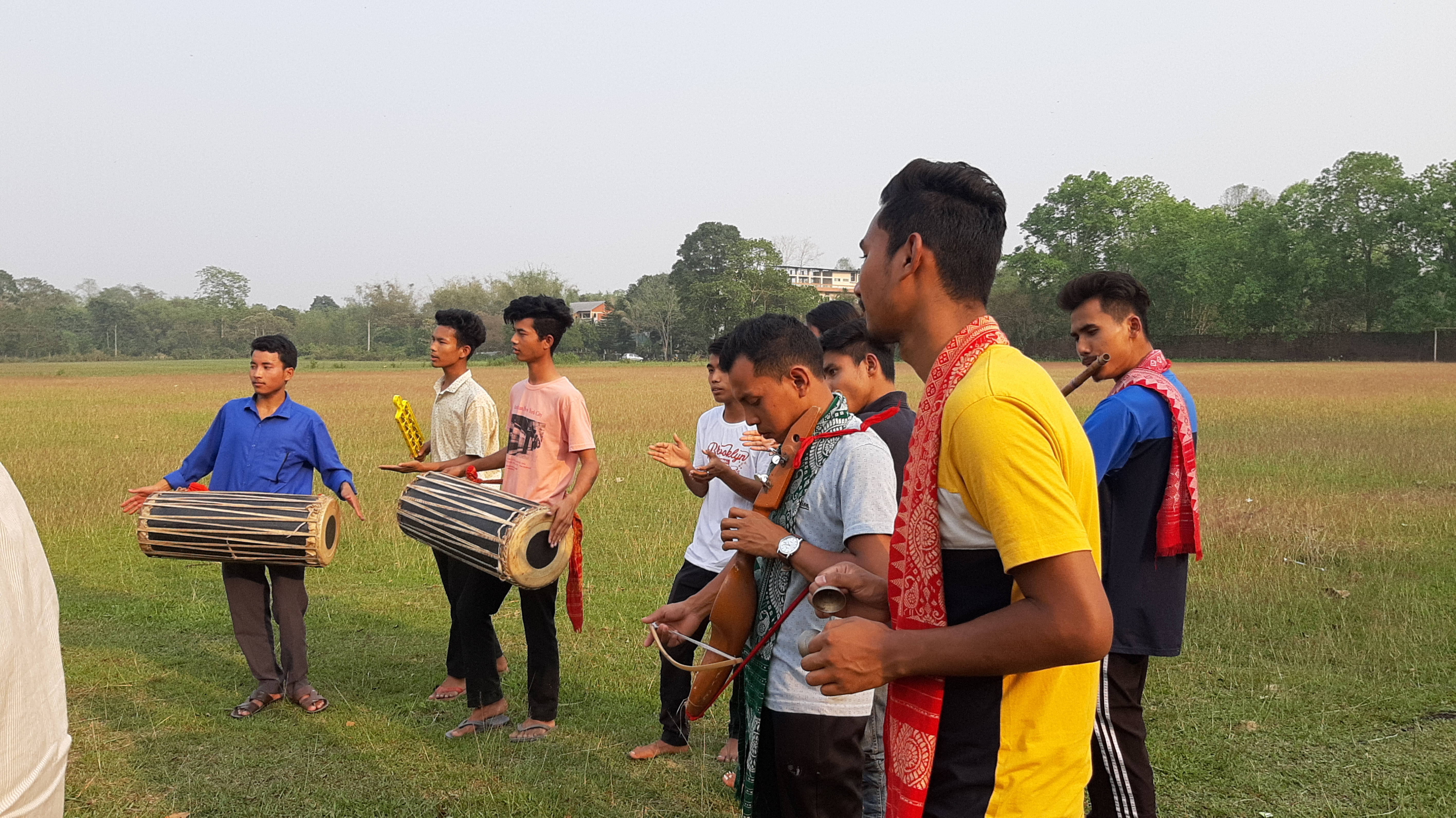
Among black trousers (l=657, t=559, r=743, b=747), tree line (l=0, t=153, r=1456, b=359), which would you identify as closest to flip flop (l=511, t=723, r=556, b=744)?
black trousers (l=657, t=559, r=743, b=747)

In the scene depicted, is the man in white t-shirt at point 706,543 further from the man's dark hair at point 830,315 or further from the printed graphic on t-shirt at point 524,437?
the printed graphic on t-shirt at point 524,437

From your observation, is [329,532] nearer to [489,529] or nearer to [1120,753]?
[489,529]

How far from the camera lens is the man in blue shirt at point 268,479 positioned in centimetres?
564

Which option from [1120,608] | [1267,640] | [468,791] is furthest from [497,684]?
[1267,640]

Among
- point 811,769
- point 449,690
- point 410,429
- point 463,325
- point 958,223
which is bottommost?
point 449,690

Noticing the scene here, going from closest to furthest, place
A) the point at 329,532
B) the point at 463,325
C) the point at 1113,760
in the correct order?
the point at 1113,760 < the point at 329,532 < the point at 463,325

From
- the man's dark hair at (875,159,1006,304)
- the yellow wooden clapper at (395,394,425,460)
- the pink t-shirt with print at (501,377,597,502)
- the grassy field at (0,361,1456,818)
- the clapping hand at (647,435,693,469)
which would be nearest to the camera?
the man's dark hair at (875,159,1006,304)

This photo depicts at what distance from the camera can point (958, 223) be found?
6.33 feet

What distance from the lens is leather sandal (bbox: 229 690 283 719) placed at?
5.46 meters

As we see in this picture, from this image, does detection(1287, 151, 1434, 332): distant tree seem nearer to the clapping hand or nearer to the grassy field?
the grassy field

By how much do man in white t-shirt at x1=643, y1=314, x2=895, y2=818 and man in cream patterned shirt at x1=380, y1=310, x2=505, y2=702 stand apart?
326 cm

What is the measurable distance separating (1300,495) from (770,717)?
34.5 ft

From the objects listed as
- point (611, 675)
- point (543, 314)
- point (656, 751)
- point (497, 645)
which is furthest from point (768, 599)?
point (611, 675)

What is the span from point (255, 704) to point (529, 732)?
1.52m
